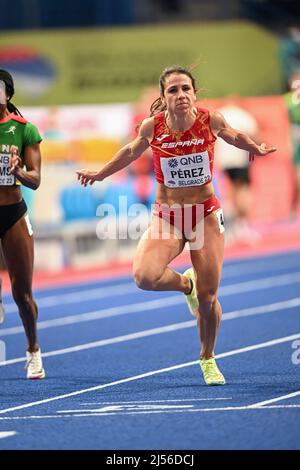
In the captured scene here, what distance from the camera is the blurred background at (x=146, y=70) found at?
20469mm

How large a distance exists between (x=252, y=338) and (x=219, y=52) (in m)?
16.7

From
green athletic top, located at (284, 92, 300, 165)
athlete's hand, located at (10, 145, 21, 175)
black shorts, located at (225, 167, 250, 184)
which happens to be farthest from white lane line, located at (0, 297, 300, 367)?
green athletic top, located at (284, 92, 300, 165)

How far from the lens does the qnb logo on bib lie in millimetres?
7293

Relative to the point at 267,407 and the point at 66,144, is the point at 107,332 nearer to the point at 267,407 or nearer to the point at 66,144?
the point at 267,407

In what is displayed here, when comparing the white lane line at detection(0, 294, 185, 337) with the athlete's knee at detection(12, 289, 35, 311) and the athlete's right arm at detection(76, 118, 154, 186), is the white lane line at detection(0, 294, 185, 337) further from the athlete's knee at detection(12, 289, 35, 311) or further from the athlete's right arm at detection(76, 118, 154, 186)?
the athlete's right arm at detection(76, 118, 154, 186)


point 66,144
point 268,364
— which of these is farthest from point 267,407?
point 66,144

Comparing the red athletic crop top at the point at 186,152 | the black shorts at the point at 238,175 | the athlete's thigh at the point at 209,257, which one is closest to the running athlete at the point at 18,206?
the red athletic crop top at the point at 186,152

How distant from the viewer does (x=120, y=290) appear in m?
14.4

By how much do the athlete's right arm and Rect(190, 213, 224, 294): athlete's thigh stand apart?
621 mm

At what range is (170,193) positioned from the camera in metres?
7.42

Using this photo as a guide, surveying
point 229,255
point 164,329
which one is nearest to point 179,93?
point 164,329

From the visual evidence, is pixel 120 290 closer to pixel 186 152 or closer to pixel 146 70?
pixel 186 152

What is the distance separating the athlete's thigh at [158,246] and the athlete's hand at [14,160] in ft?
3.07

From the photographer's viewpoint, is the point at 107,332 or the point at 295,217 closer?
the point at 107,332
